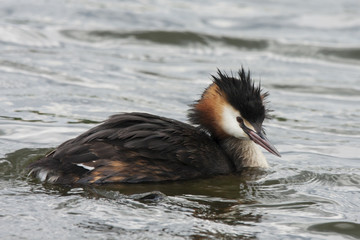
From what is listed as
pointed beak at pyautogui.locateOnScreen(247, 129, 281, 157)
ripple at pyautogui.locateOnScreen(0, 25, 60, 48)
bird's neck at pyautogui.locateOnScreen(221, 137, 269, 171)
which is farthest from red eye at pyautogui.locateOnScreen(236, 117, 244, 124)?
ripple at pyautogui.locateOnScreen(0, 25, 60, 48)

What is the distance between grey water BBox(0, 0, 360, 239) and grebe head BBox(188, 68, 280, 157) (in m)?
0.40

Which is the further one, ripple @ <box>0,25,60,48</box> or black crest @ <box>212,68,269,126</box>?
ripple @ <box>0,25,60,48</box>

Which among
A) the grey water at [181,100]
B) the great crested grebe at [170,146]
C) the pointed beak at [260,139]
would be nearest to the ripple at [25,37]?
the grey water at [181,100]

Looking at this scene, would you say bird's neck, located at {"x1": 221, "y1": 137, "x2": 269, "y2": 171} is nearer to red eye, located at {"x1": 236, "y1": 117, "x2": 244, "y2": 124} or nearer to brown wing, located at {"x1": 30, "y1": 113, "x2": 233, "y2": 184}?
red eye, located at {"x1": 236, "y1": 117, "x2": 244, "y2": 124}

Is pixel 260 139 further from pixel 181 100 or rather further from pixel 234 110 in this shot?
pixel 181 100

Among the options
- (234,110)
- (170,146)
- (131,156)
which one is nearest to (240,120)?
(234,110)

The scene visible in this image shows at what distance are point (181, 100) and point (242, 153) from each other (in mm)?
3369

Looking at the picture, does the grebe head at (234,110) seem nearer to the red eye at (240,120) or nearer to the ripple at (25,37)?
the red eye at (240,120)

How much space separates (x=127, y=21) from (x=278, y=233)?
10.1m

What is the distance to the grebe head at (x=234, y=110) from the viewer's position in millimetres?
6840

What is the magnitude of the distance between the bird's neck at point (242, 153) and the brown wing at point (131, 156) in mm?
329

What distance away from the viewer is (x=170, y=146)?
6.44m

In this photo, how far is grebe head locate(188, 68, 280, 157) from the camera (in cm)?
684

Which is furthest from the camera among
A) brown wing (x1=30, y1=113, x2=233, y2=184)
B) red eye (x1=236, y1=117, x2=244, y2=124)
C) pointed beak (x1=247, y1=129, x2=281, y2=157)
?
red eye (x1=236, y1=117, x2=244, y2=124)
